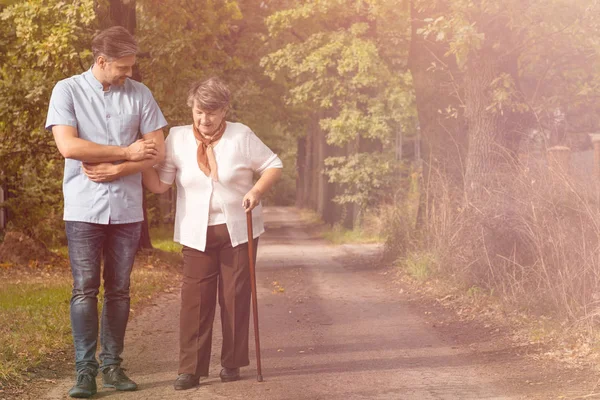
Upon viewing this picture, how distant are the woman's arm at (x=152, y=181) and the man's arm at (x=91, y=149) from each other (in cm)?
24

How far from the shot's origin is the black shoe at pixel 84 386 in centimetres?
610

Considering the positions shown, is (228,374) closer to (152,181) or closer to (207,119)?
(152,181)

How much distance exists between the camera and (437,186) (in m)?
13.6

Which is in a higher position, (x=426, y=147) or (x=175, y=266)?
(x=426, y=147)

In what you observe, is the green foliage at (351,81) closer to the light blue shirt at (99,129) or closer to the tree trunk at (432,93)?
the tree trunk at (432,93)

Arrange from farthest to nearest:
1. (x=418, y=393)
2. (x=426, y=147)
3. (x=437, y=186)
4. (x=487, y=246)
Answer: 1. (x=426, y=147)
2. (x=437, y=186)
3. (x=487, y=246)
4. (x=418, y=393)

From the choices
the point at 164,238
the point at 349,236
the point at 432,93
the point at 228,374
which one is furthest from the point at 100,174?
the point at 349,236

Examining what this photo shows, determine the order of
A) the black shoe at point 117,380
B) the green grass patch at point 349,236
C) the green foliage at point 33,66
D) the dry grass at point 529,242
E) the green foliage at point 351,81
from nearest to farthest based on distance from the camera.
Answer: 1. the black shoe at point 117,380
2. the dry grass at point 529,242
3. the green foliage at point 33,66
4. the green foliage at point 351,81
5. the green grass patch at point 349,236

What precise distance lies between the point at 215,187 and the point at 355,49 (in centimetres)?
1842

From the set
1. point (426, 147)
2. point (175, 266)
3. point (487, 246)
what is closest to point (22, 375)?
point (487, 246)

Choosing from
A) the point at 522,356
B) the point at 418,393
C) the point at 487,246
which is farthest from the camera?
the point at 487,246

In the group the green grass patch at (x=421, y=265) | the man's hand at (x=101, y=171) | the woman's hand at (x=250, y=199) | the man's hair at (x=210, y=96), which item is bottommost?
the green grass patch at (x=421, y=265)

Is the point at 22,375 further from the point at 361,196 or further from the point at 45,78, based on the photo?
the point at 361,196

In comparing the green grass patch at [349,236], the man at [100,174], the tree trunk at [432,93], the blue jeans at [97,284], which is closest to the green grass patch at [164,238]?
the green grass patch at [349,236]
